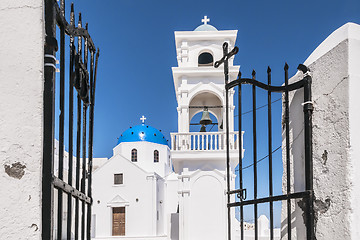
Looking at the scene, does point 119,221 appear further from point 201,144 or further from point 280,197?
point 280,197

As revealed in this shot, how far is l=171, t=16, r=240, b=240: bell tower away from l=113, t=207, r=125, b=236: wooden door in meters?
14.9

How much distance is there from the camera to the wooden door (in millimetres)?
29125

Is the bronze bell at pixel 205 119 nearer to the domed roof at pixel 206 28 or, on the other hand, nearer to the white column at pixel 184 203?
the white column at pixel 184 203

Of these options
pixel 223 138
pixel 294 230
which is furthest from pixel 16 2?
pixel 223 138

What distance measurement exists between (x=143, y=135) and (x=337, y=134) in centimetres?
3124

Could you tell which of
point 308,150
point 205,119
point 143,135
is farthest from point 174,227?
point 143,135

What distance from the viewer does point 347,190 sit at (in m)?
2.50

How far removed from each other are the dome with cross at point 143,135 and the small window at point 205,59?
17905 millimetres

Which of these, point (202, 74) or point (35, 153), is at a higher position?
point (202, 74)

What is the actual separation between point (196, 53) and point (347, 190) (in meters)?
13.3

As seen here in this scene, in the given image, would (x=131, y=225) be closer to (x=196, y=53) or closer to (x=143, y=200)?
(x=143, y=200)

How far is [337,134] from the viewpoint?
2.62 meters

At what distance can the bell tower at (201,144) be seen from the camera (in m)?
14.5

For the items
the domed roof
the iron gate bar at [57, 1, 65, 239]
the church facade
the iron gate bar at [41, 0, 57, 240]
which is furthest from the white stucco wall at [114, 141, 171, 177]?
the iron gate bar at [41, 0, 57, 240]
